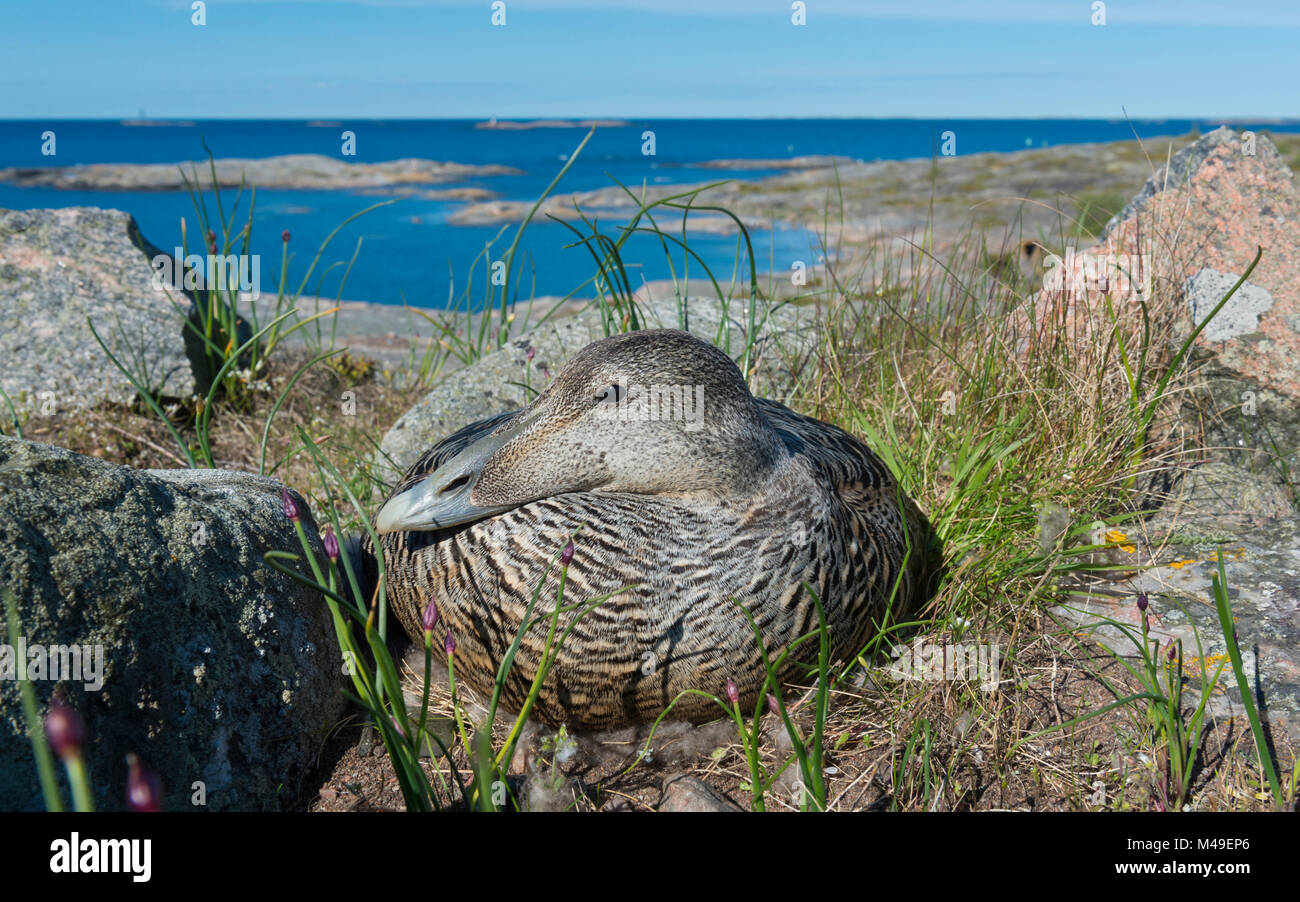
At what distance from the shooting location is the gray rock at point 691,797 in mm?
2340

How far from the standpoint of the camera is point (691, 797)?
7.75 ft

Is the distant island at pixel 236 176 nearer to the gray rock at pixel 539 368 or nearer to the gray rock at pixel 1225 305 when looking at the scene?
the gray rock at pixel 539 368

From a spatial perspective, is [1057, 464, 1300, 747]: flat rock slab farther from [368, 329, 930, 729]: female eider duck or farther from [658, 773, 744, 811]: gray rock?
[658, 773, 744, 811]: gray rock

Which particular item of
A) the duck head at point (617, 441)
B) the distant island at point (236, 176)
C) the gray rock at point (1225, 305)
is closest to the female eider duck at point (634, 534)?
the duck head at point (617, 441)

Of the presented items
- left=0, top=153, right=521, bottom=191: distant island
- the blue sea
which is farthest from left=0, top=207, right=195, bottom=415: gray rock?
left=0, top=153, right=521, bottom=191: distant island

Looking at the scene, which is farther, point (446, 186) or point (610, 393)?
point (446, 186)

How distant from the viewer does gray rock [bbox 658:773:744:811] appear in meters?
2.34

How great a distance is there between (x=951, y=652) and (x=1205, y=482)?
169 centimetres

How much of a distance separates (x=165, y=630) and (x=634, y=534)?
45.5 inches

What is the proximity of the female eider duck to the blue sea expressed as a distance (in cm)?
158

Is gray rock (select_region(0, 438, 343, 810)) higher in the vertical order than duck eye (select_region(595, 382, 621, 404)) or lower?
lower

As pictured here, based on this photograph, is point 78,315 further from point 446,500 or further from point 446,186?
point 446,186

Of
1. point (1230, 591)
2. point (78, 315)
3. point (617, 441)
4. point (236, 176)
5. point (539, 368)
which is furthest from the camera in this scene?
point (236, 176)

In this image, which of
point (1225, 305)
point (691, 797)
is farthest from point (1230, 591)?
point (691, 797)
